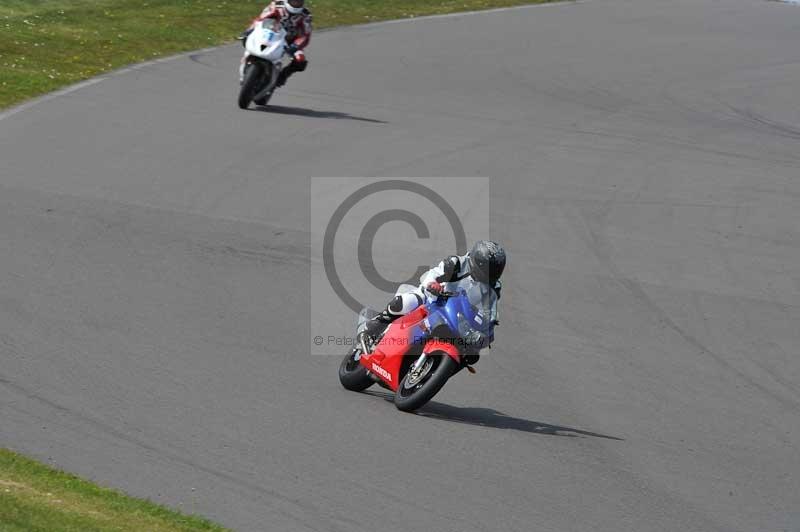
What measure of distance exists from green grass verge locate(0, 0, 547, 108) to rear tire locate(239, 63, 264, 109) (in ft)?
10.4

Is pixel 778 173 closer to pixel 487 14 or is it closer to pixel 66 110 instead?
pixel 66 110

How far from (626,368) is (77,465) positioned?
540 cm

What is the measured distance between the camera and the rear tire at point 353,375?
10.2 meters

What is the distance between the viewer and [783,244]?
1562 cm

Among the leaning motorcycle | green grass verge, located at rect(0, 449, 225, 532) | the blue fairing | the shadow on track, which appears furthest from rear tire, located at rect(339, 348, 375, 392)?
the shadow on track

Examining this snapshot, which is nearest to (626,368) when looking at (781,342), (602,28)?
(781,342)

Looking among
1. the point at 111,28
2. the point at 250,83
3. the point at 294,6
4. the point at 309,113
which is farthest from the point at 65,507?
the point at 111,28

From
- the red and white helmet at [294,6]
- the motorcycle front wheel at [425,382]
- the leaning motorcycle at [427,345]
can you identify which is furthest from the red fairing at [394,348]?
the red and white helmet at [294,6]

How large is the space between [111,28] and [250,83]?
7444 millimetres

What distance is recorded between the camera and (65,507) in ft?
22.2

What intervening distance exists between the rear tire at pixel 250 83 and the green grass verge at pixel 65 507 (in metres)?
13.0

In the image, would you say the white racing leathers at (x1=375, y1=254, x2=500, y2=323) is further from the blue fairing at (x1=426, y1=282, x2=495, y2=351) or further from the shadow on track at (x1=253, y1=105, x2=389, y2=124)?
the shadow on track at (x1=253, y1=105, x2=389, y2=124)

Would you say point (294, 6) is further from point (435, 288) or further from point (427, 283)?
point (435, 288)

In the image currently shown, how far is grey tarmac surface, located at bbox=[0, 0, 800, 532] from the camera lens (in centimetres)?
833
